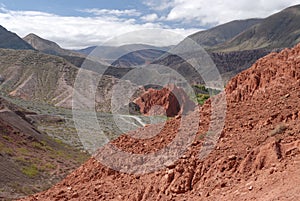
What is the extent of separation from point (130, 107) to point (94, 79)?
25.8m

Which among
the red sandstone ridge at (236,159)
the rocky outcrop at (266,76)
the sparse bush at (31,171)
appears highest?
the rocky outcrop at (266,76)

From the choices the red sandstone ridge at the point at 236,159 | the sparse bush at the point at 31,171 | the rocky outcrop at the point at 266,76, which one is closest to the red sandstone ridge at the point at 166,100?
the sparse bush at the point at 31,171

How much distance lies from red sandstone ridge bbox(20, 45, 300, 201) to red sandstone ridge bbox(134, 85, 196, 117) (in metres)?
58.1

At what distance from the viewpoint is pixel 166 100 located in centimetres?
8519

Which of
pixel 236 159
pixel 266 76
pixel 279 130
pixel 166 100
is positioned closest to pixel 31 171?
pixel 266 76

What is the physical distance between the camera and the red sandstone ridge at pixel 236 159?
8.61 meters

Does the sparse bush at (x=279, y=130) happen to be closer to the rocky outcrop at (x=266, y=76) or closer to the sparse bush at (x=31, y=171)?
the rocky outcrop at (x=266, y=76)

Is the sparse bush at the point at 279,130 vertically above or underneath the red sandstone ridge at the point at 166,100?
above

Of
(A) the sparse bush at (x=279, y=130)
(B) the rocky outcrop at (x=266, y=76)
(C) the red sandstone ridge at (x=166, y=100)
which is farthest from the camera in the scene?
(C) the red sandstone ridge at (x=166, y=100)

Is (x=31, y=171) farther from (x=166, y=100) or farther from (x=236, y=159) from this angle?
(x=166, y=100)

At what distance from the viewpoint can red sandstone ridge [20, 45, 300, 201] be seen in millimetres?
8609

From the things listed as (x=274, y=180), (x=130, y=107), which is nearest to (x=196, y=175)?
(x=274, y=180)

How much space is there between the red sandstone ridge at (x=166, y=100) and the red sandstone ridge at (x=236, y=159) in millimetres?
58096

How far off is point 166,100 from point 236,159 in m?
75.6
